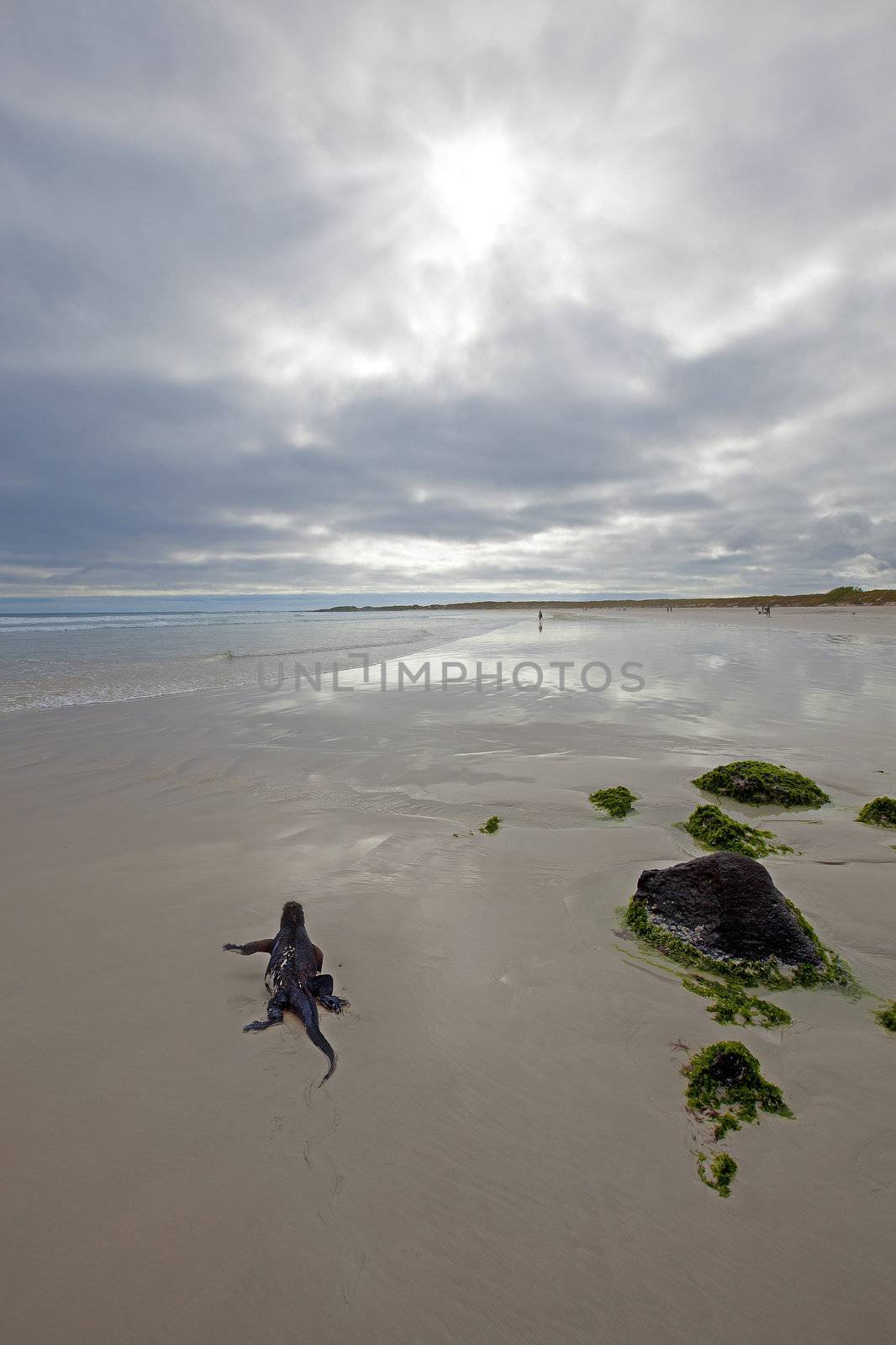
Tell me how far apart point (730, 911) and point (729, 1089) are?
4.06 feet

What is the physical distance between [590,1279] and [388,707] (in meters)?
11.1

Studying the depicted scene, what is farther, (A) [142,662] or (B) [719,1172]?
(A) [142,662]

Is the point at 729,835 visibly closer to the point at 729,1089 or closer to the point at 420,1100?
the point at 729,1089

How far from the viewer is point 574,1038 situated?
3.09 meters

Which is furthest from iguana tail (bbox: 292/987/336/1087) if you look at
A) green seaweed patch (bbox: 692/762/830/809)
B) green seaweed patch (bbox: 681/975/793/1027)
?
green seaweed patch (bbox: 692/762/830/809)

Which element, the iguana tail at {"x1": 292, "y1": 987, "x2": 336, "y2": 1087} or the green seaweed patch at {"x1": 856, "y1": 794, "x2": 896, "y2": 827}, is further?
the green seaweed patch at {"x1": 856, "y1": 794, "x2": 896, "y2": 827}

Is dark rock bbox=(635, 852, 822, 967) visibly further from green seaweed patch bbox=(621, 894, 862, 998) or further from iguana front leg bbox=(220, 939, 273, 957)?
iguana front leg bbox=(220, 939, 273, 957)

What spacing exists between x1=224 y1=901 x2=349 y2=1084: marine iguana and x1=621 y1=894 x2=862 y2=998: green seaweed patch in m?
2.17

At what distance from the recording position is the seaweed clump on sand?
5297 mm

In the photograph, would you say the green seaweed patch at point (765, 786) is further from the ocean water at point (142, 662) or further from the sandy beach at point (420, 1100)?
the ocean water at point (142, 662)

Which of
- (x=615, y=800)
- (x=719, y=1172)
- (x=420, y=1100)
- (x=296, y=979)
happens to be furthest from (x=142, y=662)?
(x=719, y=1172)

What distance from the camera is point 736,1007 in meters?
3.23

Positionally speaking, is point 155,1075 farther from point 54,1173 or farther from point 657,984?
point 657,984

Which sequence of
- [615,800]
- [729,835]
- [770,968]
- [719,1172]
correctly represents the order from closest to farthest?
[719,1172] < [770,968] < [729,835] < [615,800]
